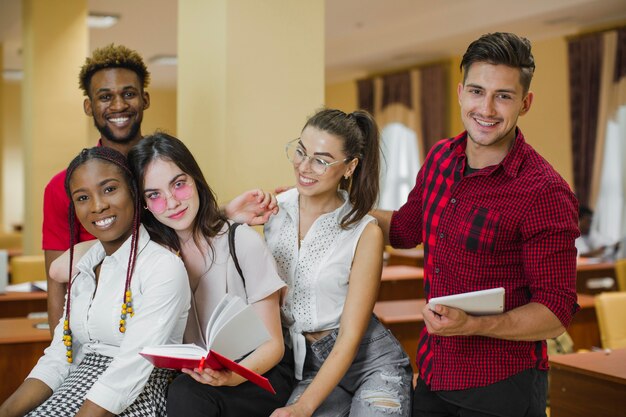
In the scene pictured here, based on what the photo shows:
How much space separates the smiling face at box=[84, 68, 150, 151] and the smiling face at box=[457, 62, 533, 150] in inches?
56.4

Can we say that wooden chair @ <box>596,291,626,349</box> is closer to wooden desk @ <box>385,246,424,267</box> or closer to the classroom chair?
wooden desk @ <box>385,246,424,267</box>

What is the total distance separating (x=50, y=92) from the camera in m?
6.71

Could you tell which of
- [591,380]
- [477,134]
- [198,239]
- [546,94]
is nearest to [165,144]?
[198,239]

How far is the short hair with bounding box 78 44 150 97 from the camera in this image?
3.10m

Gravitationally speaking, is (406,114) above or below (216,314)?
above

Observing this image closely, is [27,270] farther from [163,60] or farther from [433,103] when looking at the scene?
[163,60]

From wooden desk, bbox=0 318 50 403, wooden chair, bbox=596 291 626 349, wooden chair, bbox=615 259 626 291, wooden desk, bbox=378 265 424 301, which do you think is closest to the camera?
wooden desk, bbox=0 318 50 403

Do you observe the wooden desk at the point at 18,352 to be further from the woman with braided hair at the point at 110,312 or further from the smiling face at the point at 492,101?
the smiling face at the point at 492,101

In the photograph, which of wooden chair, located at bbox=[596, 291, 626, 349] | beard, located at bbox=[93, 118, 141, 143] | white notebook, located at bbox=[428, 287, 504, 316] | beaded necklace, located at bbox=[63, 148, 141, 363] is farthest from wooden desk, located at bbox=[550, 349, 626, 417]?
beard, located at bbox=[93, 118, 141, 143]

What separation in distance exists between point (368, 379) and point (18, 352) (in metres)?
1.97

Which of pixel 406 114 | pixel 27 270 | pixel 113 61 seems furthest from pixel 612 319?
pixel 406 114

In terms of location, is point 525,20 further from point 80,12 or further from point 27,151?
point 27,151

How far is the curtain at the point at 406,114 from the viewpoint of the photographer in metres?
10.9

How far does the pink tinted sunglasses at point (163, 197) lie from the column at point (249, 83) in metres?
0.67
